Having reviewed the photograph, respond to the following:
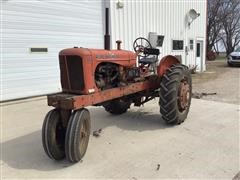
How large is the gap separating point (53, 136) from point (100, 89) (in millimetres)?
939

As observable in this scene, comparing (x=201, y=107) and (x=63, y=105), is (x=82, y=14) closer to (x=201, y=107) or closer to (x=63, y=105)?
(x=201, y=107)

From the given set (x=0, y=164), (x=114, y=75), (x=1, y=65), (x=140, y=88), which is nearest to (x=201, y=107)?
(x=140, y=88)

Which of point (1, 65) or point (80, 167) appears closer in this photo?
point (80, 167)

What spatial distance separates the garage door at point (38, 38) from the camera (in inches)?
290

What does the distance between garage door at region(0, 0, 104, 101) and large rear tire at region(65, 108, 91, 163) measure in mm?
4488

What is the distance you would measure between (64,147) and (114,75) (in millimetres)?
1417

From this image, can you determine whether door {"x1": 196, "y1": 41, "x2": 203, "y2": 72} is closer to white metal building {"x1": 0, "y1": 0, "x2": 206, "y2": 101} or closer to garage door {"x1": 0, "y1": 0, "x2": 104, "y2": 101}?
white metal building {"x1": 0, "y1": 0, "x2": 206, "y2": 101}

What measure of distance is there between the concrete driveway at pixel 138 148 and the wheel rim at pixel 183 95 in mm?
313

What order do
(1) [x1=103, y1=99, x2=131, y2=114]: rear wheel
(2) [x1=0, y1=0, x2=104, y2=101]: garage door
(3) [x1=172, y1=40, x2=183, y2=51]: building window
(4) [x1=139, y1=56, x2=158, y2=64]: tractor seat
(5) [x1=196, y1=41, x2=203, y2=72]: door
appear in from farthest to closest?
(5) [x1=196, y1=41, x2=203, y2=72]: door
(3) [x1=172, y1=40, x2=183, y2=51]: building window
(2) [x1=0, y1=0, x2=104, y2=101]: garage door
(1) [x1=103, y1=99, x2=131, y2=114]: rear wheel
(4) [x1=139, y1=56, x2=158, y2=64]: tractor seat

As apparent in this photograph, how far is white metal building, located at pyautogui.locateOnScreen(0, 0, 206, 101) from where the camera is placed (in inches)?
291

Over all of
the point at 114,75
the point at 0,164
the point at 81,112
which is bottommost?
the point at 0,164

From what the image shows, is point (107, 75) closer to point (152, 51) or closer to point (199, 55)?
point (152, 51)

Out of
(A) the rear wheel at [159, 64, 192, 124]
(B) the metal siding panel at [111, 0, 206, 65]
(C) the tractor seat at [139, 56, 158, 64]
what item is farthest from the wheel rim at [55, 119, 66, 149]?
(B) the metal siding panel at [111, 0, 206, 65]

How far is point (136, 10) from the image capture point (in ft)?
35.2
